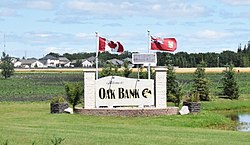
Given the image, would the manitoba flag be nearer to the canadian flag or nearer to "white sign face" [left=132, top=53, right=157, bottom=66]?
"white sign face" [left=132, top=53, right=157, bottom=66]

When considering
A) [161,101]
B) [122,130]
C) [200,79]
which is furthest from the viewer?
[200,79]

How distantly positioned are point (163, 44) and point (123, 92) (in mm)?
3340


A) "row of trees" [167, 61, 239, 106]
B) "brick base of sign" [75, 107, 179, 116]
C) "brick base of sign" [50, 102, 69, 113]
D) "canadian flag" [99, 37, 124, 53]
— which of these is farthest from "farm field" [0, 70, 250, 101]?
"brick base of sign" [75, 107, 179, 116]

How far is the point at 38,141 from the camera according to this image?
15062 mm

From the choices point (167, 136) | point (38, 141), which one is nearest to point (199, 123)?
point (167, 136)

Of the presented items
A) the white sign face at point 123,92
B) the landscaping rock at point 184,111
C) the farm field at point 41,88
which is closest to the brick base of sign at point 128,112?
the landscaping rock at point 184,111

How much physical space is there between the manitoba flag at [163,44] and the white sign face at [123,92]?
2185mm

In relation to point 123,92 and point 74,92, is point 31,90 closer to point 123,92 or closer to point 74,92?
point 74,92

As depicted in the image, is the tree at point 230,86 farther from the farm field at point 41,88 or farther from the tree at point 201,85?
the tree at point 201,85

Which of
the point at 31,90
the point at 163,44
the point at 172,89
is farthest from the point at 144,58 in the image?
the point at 31,90

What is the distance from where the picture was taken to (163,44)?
2931cm

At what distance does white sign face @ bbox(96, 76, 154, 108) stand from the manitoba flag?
86.0 inches

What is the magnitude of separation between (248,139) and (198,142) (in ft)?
6.04

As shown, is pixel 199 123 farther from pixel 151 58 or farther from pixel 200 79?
pixel 200 79
